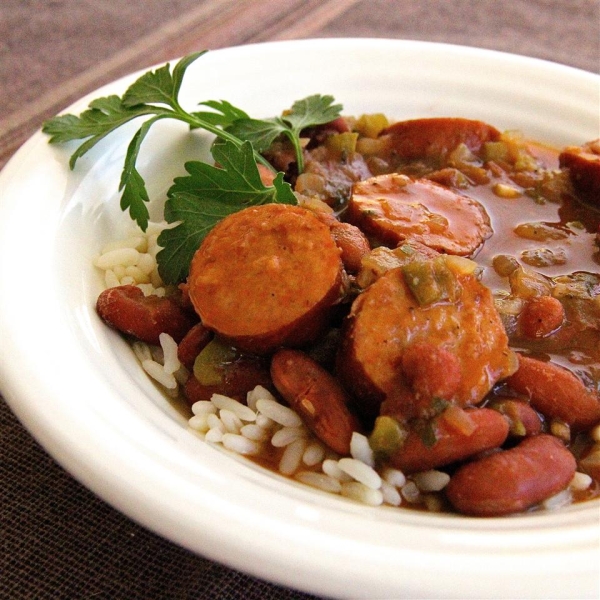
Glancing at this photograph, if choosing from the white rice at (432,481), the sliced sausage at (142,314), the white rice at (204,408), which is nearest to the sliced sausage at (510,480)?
the white rice at (432,481)

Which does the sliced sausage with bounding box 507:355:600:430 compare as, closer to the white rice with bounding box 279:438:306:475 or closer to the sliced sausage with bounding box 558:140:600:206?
the white rice with bounding box 279:438:306:475

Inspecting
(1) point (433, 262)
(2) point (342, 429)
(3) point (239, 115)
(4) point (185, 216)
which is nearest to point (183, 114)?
(3) point (239, 115)

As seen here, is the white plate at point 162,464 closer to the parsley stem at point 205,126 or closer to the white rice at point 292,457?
the white rice at point 292,457

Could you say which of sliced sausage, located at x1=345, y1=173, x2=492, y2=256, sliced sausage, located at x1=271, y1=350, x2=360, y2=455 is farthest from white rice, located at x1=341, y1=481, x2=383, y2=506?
sliced sausage, located at x1=345, y1=173, x2=492, y2=256

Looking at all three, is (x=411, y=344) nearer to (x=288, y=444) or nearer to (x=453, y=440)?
(x=453, y=440)

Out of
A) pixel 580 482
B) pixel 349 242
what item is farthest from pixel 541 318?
pixel 349 242

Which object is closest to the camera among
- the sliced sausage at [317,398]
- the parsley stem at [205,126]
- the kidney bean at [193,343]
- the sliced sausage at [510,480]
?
the sliced sausage at [510,480]
